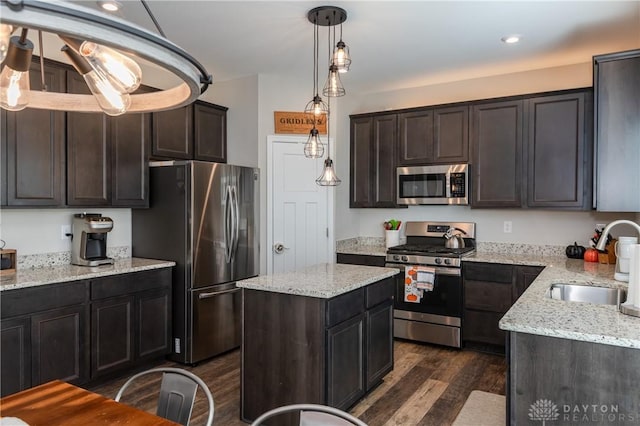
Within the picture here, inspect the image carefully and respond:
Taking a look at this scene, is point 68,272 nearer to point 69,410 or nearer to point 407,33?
point 69,410

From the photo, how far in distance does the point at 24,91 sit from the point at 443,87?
4238mm

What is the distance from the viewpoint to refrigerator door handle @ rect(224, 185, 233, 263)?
12.6 feet

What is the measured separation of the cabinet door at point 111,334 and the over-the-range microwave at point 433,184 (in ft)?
9.41

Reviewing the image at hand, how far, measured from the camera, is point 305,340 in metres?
2.46

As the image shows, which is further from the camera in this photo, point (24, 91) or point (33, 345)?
point (33, 345)

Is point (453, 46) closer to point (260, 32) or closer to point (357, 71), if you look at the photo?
point (357, 71)

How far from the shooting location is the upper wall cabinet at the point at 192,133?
3861mm

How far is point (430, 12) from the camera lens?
9.59 ft

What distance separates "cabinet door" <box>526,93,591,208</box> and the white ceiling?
18.7 inches

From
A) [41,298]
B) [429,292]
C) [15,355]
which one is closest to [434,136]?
[429,292]

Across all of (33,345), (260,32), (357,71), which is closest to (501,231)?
(357,71)

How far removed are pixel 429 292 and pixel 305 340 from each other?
79.0 inches

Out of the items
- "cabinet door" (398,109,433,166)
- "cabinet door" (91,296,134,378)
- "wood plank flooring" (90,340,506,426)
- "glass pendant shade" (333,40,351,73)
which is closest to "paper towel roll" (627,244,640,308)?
"wood plank flooring" (90,340,506,426)

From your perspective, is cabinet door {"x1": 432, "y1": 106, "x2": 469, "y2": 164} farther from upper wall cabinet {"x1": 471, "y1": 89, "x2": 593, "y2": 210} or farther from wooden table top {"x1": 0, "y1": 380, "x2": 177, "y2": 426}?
wooden table top {"x1": 0, "y1": 380, "x2": 177, "y2": 426}
